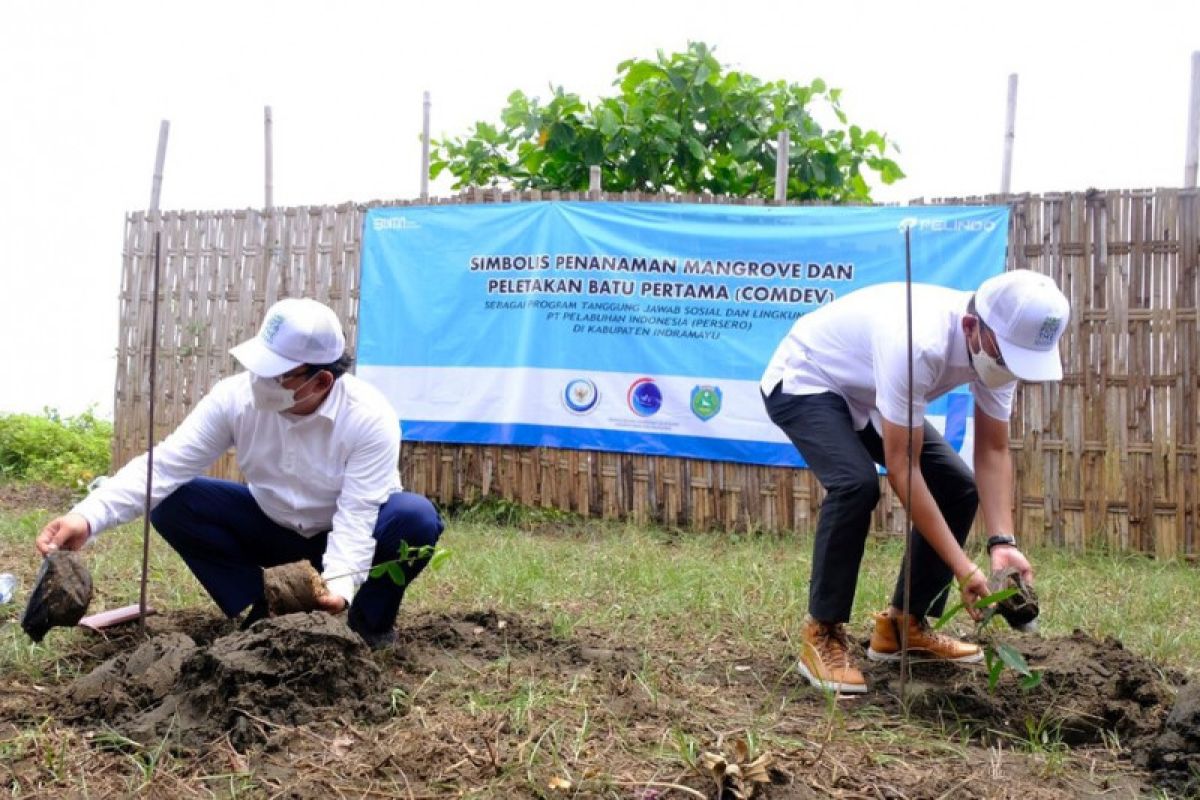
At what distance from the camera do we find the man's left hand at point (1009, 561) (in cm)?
312

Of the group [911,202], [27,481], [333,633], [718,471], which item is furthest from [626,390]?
[27,481]

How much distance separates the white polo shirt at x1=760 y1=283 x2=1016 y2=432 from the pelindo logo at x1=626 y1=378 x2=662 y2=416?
304cm

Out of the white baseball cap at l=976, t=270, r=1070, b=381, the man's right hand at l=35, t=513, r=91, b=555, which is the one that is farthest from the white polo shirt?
the man's right hand at l=35, t=513, r=91, b=555

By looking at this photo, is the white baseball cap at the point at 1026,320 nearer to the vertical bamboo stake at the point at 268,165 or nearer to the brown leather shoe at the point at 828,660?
the brown leather shoe at the point at 828,660

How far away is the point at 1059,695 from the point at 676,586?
1.86 m

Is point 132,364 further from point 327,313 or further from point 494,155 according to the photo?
point 327,313

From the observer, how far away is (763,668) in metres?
3.55

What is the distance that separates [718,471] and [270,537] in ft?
11.6

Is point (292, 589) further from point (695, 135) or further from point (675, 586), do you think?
point (695, 135)

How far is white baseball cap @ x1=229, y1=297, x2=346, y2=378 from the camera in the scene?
3230 mm

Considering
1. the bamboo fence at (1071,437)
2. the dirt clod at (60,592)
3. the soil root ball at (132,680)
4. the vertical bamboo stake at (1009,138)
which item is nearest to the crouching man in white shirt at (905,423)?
the soil root ball at (132,680)

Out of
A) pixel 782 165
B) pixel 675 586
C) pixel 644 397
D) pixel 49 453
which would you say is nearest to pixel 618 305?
pixel 644 397

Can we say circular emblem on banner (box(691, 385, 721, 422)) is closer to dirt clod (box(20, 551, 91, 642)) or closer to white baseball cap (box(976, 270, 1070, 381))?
white baseball cap (box(976, 270, 1070, 381))

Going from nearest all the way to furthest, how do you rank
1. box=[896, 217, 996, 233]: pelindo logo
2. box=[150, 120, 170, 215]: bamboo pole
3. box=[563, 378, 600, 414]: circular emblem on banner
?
box=[896, 217, 996, 233]: pelindo logo → box=[563, 378, 600, 414]: circular emblem on banner → box=[150, 120, 170, 215]: bamboo pole
